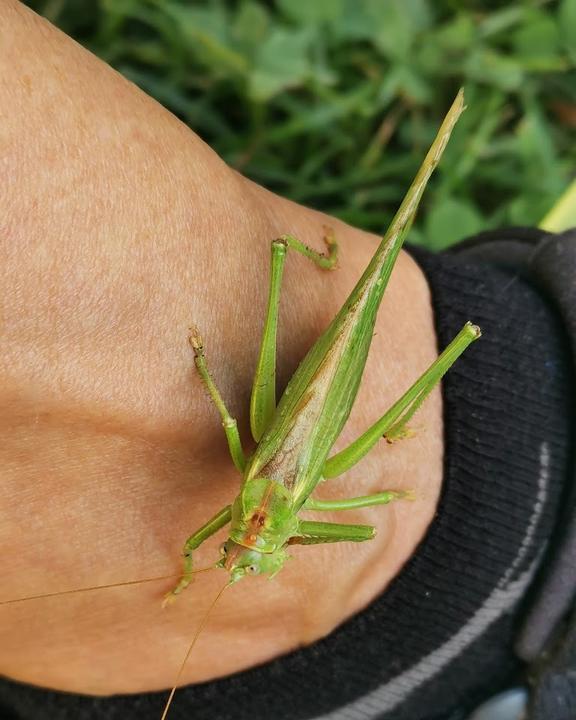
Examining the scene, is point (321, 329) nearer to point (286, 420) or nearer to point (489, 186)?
point (286, 420)

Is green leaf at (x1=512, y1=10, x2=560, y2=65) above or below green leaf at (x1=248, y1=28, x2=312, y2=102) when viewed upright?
above

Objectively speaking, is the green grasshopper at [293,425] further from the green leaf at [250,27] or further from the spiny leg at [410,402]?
the green leaf at [250,27]

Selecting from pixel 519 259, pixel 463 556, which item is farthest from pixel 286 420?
pixel 519 259

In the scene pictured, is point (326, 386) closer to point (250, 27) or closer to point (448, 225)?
point (448, 225)

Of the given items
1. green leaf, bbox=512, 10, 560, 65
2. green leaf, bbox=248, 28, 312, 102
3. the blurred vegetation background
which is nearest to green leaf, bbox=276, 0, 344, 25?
the blurred vegetation background

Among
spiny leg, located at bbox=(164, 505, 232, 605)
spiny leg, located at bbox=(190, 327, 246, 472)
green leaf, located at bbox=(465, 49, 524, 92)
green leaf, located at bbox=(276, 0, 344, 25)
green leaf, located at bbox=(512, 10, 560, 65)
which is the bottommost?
spiny leg, located at bbox=(164, 505, 232, 605)

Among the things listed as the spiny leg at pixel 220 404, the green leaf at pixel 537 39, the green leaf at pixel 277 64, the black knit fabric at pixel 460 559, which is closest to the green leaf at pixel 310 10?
the green leaf at pixel 277 64

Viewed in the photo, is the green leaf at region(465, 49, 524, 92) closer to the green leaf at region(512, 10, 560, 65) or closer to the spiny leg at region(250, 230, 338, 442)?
the green leaf at region(512, 10, 560, 65)
